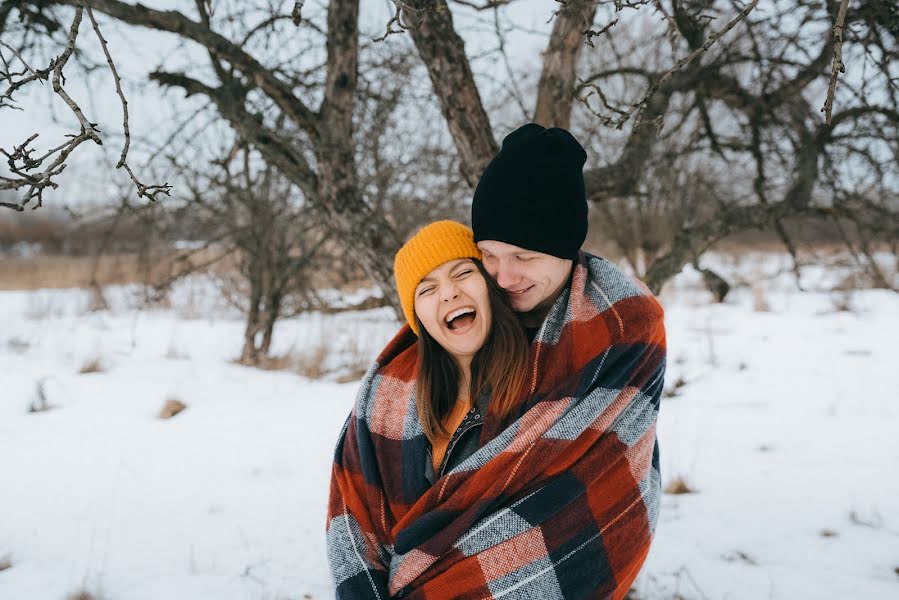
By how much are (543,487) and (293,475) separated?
205cm

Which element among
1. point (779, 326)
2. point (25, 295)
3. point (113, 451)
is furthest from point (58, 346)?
point (779, 326)

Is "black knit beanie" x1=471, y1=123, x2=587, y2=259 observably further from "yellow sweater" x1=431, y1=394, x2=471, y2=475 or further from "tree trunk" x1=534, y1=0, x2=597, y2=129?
"tree trunk" x1=534, y1=0, x2=597, y2=129

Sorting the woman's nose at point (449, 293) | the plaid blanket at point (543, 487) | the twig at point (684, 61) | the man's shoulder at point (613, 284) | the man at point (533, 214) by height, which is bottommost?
the plaid blanket at point (543, 487)

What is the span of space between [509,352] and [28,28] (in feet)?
9.31

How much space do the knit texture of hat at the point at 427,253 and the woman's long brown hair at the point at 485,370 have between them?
0.06m

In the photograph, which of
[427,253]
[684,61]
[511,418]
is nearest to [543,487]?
[511,418]

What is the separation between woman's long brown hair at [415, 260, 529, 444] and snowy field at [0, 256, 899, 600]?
97 centimetres

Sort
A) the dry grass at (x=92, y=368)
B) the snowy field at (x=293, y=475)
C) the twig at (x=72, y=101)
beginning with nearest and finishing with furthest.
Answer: the twig at (x=72, y=101) → the snowy field at (x=293, y=475) → the dry grass at (x=92, y=368)

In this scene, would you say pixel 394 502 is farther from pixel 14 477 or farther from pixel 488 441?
pixel 14 477

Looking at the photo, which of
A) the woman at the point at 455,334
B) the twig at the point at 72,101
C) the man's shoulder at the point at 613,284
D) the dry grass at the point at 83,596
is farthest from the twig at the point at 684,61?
the dry grass at the point at 83,596

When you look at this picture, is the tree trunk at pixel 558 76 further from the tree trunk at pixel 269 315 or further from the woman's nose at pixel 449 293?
the tree trunk at pixel 269 315

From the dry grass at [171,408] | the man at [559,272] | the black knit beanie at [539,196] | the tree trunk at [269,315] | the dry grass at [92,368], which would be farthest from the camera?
the tree trunk at [269,315]

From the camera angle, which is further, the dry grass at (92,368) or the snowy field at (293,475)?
the dry grass at (92,368)

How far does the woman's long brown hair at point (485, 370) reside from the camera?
5.70ft
